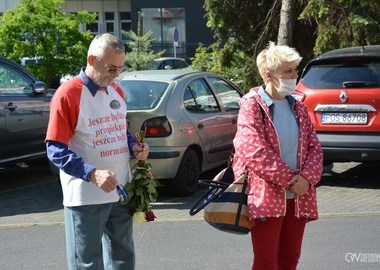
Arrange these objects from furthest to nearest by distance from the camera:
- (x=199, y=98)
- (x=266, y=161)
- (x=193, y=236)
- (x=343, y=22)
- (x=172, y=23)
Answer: (x=172, y=23)
(x=343, y=22)
(x=199, y=98)
(x=193, y=236)
(x=266, y=161)

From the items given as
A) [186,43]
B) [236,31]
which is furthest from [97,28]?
[236,31]

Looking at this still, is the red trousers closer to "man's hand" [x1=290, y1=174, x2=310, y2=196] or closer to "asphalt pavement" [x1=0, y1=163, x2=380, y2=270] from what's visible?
"man's hand" [x1=290, y1=174, x2=310, y2=196]

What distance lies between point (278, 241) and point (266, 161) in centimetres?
52

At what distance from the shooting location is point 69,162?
386 cm

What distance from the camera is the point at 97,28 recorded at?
5741cm

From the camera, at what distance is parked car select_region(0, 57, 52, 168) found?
9695 millimetres

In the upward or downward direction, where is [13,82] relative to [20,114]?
upward

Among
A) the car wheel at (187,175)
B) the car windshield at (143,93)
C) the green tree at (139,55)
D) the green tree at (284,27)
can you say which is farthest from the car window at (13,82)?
the green tree at (139,55)

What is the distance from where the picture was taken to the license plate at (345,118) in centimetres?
872

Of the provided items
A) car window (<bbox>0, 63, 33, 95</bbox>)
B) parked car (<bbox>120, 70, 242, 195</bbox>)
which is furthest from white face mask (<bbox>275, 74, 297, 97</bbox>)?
car window (<bbox>0, 63, 33, 95</bbox>)

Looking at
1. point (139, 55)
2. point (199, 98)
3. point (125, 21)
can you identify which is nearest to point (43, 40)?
point (199, 98)

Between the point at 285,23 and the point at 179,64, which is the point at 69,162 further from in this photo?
the point at 179,64

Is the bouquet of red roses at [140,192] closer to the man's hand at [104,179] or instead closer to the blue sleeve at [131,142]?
the blue sleeve at [131,142]

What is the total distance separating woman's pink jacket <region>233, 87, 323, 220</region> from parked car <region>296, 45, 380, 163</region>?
445cm
